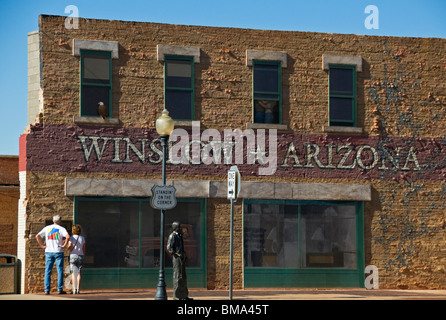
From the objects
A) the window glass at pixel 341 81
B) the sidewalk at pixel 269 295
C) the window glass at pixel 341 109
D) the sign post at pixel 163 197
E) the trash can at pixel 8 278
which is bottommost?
the sidewalk at pixel 269 295

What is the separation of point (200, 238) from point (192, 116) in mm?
3378

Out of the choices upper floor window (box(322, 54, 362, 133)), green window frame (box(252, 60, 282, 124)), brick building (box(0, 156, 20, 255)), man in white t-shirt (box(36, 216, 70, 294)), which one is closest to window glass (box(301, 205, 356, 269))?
upper floor window (box(322, 54, 362, 133))

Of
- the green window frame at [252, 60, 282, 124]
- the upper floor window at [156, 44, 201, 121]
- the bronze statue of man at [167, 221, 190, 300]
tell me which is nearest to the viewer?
the bronze statue of man at [167, 221, 190, 300]

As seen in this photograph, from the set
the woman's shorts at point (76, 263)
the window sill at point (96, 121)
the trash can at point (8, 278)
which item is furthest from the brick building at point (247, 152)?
the woman's shorts at point (76, 263)

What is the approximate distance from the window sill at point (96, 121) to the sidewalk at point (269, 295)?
4466 mm

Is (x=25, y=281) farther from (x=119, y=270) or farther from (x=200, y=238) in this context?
(x=200, y=238)

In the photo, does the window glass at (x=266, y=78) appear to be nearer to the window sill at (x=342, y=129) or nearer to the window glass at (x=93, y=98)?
the window sill at (x=342, y=129)

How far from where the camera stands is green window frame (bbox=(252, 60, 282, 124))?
24609mm

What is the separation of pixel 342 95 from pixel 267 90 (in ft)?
7.30

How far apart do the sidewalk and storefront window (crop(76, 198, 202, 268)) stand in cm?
84

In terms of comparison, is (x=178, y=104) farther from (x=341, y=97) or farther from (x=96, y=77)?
(x=341, y=97)

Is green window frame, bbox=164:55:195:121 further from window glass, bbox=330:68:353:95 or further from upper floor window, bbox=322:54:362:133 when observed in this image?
window glass, bbox=330:68:353:95

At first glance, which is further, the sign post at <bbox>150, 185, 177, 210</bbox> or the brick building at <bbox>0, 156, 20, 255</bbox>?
the brick building at <bbox>0, 156, 20, 255</bbox>

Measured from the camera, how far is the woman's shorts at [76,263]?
71.5 feet
